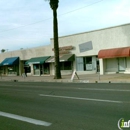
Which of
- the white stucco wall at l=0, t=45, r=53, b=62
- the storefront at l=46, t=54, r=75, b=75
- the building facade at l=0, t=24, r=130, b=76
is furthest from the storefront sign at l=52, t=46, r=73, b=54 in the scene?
the white stucco wall at l=0, t=45, r=53, b=62

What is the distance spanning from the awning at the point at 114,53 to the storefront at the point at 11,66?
2006 cm

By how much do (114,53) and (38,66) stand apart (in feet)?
53.7

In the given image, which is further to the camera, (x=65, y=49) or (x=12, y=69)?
(x=12, y=69)

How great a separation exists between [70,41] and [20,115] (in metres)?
26.3

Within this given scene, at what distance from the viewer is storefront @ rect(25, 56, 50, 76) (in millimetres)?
37331

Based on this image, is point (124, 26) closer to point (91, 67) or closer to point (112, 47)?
point (112, 47)

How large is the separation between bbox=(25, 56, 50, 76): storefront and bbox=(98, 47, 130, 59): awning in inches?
435

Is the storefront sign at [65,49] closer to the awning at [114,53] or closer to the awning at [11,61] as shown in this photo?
the awning at [114,53]

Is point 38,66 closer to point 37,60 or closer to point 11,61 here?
point 37,60

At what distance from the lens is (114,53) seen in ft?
88.3

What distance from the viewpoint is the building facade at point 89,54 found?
27312 millimetres

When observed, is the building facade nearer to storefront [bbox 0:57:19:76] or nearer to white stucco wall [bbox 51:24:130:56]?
white stucco wall [bbox 51:24:130:56]

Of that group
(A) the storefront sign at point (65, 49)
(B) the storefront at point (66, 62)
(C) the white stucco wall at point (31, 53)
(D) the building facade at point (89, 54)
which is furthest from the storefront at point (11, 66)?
(A) the storefront sign at point (65, 49)

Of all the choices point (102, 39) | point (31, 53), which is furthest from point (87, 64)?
point (31, 53)
